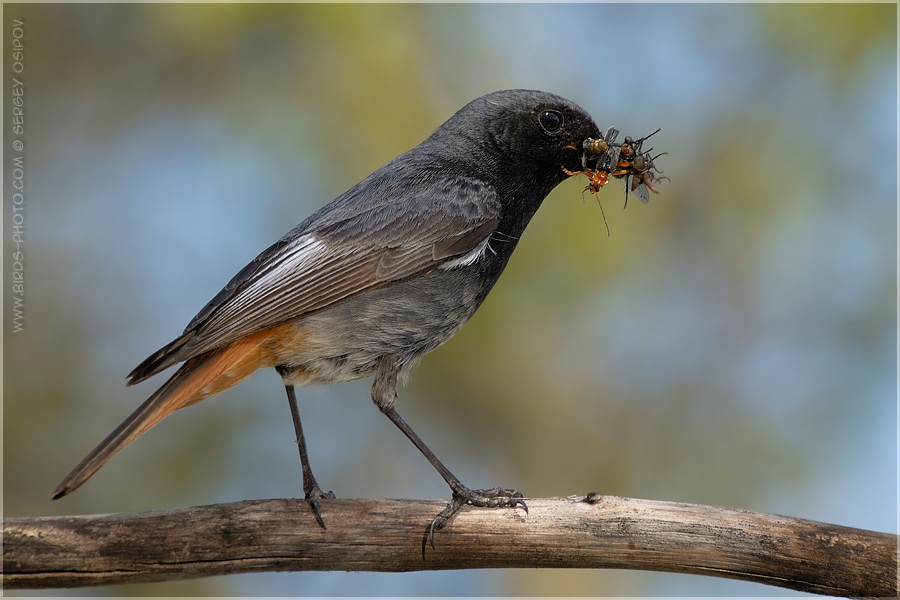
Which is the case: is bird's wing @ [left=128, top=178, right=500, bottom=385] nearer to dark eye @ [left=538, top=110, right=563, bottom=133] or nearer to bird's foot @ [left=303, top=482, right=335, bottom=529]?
dark eye @ [left=538, top=110, right=563, bottom=133]

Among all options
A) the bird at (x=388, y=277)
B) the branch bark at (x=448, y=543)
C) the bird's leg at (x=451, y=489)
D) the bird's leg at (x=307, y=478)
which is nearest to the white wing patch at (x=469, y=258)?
the bird at (x=388, y=277)

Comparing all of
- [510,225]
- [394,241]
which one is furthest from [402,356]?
[510,225]

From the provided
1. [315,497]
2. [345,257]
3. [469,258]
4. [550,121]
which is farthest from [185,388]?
[550,121]

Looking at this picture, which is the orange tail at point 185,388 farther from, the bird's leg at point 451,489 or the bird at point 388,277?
the bird's leg at point 451,489

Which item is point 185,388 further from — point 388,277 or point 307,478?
point 388,277

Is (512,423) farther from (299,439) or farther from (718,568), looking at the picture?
(718,568)
